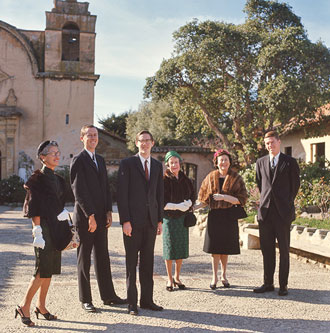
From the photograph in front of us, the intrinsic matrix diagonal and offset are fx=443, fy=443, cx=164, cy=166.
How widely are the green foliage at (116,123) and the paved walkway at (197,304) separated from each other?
111ft

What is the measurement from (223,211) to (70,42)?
837 inches

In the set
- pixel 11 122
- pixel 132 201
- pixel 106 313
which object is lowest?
pixel 106 313

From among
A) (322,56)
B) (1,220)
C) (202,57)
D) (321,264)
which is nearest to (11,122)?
(1,220)

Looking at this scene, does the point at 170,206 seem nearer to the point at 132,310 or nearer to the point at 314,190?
the point at 132,310

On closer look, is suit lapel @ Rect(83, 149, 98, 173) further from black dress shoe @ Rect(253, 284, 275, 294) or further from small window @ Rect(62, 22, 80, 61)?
small window @ Rect(62, 22, 80, 61)

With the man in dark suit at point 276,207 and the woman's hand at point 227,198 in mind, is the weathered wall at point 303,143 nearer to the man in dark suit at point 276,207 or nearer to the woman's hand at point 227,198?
the man in dark suit at point 276,207

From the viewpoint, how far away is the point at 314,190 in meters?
11.1

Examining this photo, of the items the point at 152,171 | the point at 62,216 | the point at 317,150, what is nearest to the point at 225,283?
the point at 152,171

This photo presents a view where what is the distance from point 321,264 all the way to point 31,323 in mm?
4789

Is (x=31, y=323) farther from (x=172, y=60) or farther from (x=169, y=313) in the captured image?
(x=172, y=60)

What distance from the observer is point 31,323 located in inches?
165

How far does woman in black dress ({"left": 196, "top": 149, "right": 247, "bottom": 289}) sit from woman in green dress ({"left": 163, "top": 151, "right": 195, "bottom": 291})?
0.31 metres

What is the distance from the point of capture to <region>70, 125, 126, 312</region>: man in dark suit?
465 centimetres

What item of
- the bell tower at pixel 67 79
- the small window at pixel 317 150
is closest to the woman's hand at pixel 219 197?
the small window at pixel 317 150
